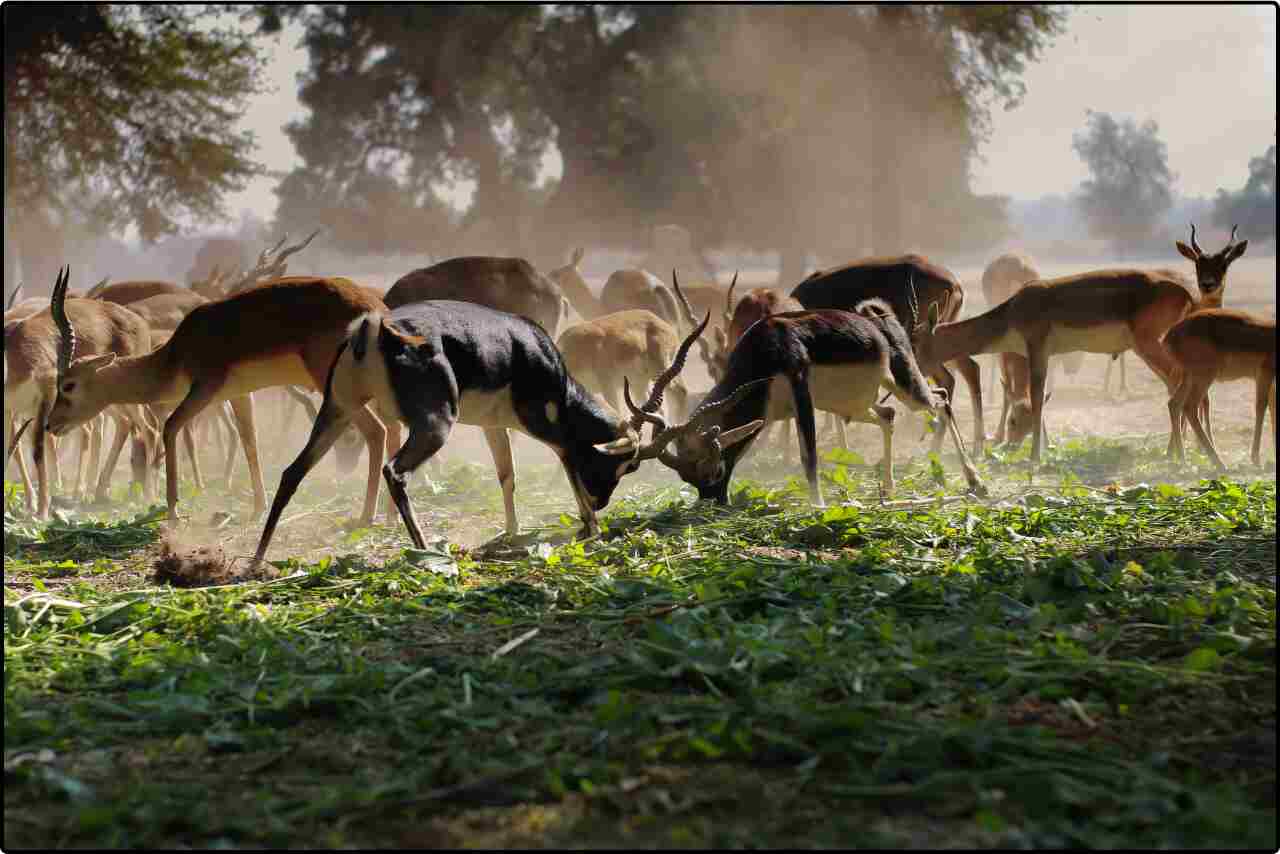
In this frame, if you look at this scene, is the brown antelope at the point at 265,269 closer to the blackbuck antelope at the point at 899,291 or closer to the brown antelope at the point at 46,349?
the brown antelope at the point at 46,349

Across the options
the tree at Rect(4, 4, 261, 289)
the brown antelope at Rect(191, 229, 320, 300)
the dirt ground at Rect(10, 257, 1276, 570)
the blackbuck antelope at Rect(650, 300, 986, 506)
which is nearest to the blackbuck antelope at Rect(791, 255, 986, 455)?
the dirt ground at Rect(10, 257, 1276, 570)

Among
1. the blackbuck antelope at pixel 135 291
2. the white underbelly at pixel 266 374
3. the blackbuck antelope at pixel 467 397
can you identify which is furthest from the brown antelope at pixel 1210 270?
the blackbuck antelope at pixel 135 291

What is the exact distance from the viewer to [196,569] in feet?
22.5

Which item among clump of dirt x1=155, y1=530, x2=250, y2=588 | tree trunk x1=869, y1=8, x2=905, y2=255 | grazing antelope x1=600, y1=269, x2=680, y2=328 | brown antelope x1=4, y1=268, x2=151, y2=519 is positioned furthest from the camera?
tree trunk x1=869, y1=8, x2=905, y2=255

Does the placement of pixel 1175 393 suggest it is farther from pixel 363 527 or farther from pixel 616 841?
pixel 616 841

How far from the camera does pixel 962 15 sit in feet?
101

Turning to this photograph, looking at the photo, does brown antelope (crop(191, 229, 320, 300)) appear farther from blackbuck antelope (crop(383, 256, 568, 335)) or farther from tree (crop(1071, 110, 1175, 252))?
tree (crop(1071, 110, 1175, 252))

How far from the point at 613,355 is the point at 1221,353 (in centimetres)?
480

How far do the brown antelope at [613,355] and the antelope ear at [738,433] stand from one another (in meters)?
3.30

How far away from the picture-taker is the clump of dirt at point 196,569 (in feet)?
22.4

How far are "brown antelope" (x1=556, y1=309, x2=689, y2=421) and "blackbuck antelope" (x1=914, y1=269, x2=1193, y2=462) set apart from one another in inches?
87.8

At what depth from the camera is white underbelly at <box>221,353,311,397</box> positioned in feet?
28.3

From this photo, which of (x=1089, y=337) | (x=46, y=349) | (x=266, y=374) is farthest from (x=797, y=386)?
(x=46, y=349)

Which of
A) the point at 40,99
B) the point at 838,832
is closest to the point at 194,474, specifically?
the point at 838,832
